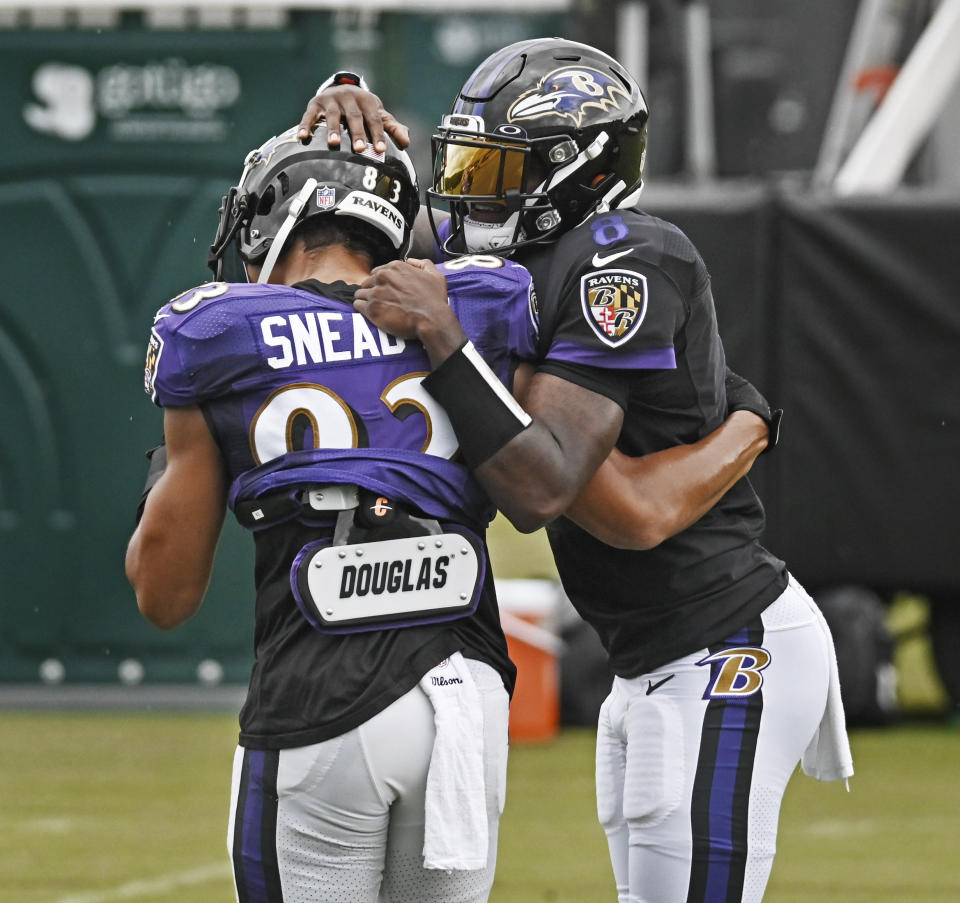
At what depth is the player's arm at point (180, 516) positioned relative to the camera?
2.61 metres

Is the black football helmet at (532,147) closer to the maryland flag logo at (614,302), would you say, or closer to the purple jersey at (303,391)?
the maryland flag logo at (614,302)

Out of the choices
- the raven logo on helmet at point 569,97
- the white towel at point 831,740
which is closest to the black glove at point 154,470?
the raven logo on helmet at point 569,97

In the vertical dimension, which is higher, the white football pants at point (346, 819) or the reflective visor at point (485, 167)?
the reflective visor at point (485, 167)

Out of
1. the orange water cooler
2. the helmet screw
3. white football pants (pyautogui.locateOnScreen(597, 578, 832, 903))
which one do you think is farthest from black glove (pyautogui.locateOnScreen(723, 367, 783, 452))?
the orange water cooler

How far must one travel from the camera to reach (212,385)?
2.56 m

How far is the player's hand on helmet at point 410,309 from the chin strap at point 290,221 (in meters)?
0.20

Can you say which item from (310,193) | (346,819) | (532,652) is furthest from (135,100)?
(346,819)

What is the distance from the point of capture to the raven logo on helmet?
313cm

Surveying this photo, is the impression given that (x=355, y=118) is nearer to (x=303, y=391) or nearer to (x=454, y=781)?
(x=303, y=391)

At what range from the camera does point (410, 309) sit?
2590 mm

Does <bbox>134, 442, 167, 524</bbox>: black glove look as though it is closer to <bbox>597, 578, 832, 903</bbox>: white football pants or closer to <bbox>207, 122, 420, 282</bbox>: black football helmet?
<bbox>207, 122, 420, 282</bbox>: black football helmet

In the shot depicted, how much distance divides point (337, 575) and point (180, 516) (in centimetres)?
28

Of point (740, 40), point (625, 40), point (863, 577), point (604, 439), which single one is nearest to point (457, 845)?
point (604, 439)

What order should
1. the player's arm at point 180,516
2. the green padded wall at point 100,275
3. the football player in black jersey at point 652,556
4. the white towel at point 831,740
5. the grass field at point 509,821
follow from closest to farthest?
the player's arm at point 180,516
the football player in black jersey at point 652,556
the white towel at point 831,740
the grass field at point 509,821
the green padded wall at point 100,275
